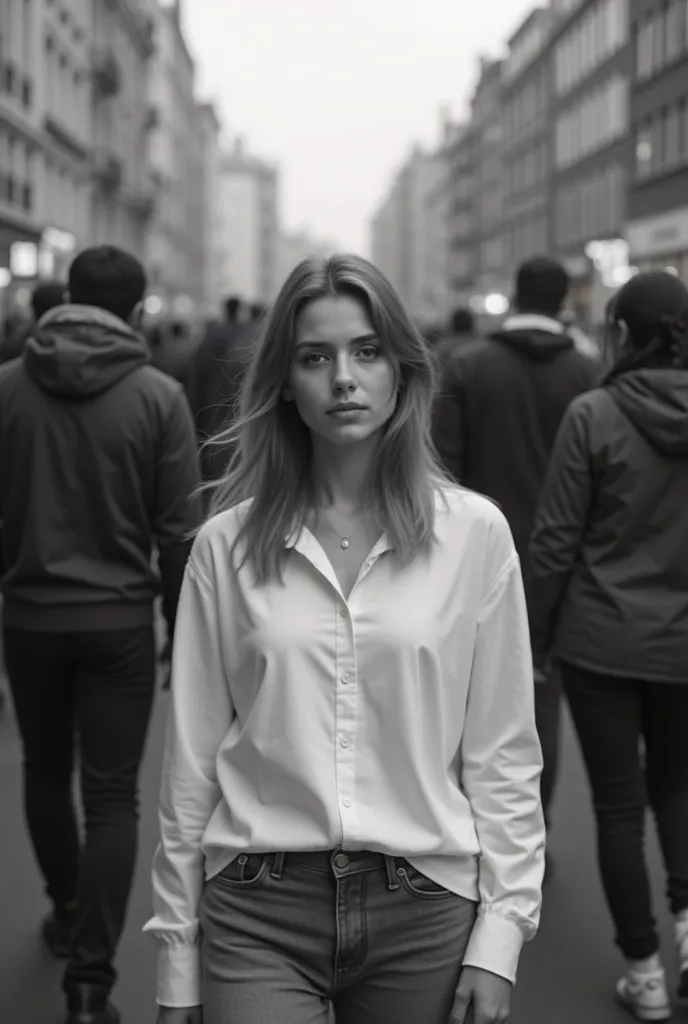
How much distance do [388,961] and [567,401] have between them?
364 centimetres

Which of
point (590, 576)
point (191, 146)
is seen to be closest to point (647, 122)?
point (590, 576)

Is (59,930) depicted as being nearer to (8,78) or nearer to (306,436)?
(306,436)

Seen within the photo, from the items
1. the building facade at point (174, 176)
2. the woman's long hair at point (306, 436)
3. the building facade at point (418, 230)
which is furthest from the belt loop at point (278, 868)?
the building facade at point (418, 230)

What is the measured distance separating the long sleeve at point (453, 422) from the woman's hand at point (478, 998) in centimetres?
354

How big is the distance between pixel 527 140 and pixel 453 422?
69075mm

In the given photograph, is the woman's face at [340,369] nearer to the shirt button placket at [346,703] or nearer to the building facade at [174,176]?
the shirt button placket at [346,703]

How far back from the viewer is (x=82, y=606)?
432 centimetres

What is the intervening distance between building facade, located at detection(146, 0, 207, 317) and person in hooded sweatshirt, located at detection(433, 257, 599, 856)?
186ft

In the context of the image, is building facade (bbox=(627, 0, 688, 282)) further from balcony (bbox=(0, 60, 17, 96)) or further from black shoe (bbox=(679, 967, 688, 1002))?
black shoe (bbox=(679, 967, 688, 1002))

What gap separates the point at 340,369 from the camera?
100 inches

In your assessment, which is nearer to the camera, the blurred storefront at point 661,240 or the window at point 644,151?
the blurred storefront at point 661,240

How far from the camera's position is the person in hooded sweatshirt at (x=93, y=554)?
4332 mm

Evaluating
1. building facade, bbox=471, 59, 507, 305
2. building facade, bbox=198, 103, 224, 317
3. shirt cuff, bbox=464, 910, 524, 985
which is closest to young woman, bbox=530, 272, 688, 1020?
shirt cuff, bbox=464, 910, 524, 985

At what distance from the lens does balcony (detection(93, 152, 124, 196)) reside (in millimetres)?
52531
